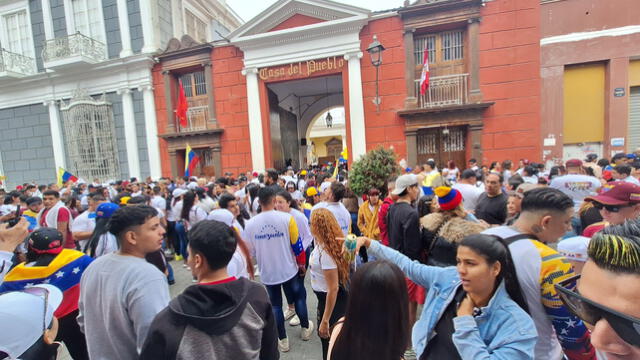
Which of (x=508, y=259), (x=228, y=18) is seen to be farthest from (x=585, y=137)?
(x=228, y=18)

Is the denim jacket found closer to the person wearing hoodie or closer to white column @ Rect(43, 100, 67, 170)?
the person wearing hoodie

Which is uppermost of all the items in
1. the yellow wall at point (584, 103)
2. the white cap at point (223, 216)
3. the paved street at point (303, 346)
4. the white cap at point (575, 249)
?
the yellow wall at point (584, 103)

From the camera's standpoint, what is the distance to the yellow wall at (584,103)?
11.8 meters

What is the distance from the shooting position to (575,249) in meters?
1.63

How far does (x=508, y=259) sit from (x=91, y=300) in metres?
2.40

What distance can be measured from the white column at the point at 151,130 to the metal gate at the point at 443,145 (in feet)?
38.5

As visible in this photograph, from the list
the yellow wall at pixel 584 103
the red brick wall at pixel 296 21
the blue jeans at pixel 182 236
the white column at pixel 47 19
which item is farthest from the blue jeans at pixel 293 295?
the white column at pixel 47 19

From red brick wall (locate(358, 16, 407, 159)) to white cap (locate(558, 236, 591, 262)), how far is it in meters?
9.53

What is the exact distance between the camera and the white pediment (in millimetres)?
10852

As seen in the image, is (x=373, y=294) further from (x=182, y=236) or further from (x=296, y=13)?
(x=296, y=13)

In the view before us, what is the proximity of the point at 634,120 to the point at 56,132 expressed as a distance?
26150mm

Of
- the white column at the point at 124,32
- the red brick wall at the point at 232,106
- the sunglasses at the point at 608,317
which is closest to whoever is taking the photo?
the sunglasses at the point at 608,317

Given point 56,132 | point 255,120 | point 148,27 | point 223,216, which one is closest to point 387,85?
point 255,120

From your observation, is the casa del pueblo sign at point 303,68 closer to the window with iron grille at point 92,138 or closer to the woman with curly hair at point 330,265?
the window with iron grille at point 92,138
